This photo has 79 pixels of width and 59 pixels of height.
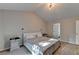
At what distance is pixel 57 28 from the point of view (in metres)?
1.69

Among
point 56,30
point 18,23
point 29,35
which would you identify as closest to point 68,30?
point 56,30

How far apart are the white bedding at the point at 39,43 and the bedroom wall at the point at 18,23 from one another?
16cm

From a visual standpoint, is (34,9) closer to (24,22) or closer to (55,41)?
(24,22)

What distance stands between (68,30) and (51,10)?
1.44 ft

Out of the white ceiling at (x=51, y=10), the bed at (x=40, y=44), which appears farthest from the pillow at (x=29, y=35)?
the white ceiling at (x=51, y=10)

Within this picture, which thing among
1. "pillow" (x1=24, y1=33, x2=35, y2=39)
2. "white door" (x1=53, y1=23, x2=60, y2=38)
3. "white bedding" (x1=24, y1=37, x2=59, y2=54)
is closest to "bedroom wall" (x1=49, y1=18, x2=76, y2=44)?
"white door" (x1=53, y1=23, x2=60, y2=38)

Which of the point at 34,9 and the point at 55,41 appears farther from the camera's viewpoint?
the point at 55,41

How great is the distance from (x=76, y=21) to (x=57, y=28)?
32cm

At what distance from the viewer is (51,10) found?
1.54 metres

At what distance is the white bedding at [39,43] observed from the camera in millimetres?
1530

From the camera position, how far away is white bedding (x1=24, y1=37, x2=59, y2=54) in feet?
5.02

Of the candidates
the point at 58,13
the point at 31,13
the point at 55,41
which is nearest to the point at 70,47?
the point at 55,41

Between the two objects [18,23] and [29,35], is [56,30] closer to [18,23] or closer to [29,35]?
[29,35]

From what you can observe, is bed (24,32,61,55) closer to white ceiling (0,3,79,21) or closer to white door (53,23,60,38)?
white door (53,23,60,38)
